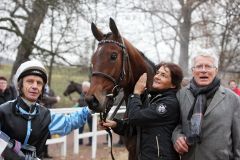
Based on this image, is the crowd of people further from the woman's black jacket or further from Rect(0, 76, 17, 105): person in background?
Rect(0, 76, 17, 105): person in background

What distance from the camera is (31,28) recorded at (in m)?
13.4

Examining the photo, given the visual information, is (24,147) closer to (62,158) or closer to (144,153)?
(144,153)

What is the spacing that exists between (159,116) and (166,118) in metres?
0.06

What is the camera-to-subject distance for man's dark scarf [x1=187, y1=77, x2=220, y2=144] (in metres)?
2.91

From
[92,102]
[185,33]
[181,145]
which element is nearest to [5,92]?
[92,102]

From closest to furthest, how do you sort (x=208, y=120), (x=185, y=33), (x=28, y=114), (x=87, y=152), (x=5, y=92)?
(x=28, y=114) < (x=208, y=120) < (x=5, y=92) < (x=87, y=152) < (x=185, y=33)

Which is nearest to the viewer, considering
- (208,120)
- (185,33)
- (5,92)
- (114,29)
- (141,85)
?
(208,120)

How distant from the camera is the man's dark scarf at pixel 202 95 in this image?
2.91 meters

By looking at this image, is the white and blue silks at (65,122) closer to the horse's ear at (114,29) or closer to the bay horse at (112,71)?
the bay horse at (112,71)

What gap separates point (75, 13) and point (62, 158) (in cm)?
593

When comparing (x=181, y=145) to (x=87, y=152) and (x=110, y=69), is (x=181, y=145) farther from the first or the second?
(x=87, y=152)

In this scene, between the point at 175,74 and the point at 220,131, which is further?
the point at 175,74

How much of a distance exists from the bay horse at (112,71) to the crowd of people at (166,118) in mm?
207

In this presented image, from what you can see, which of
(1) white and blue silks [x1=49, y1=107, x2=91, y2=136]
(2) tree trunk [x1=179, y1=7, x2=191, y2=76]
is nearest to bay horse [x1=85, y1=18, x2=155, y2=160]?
(1) white and blue silks [x1=49, y1=107, x2=91, y2=136]
